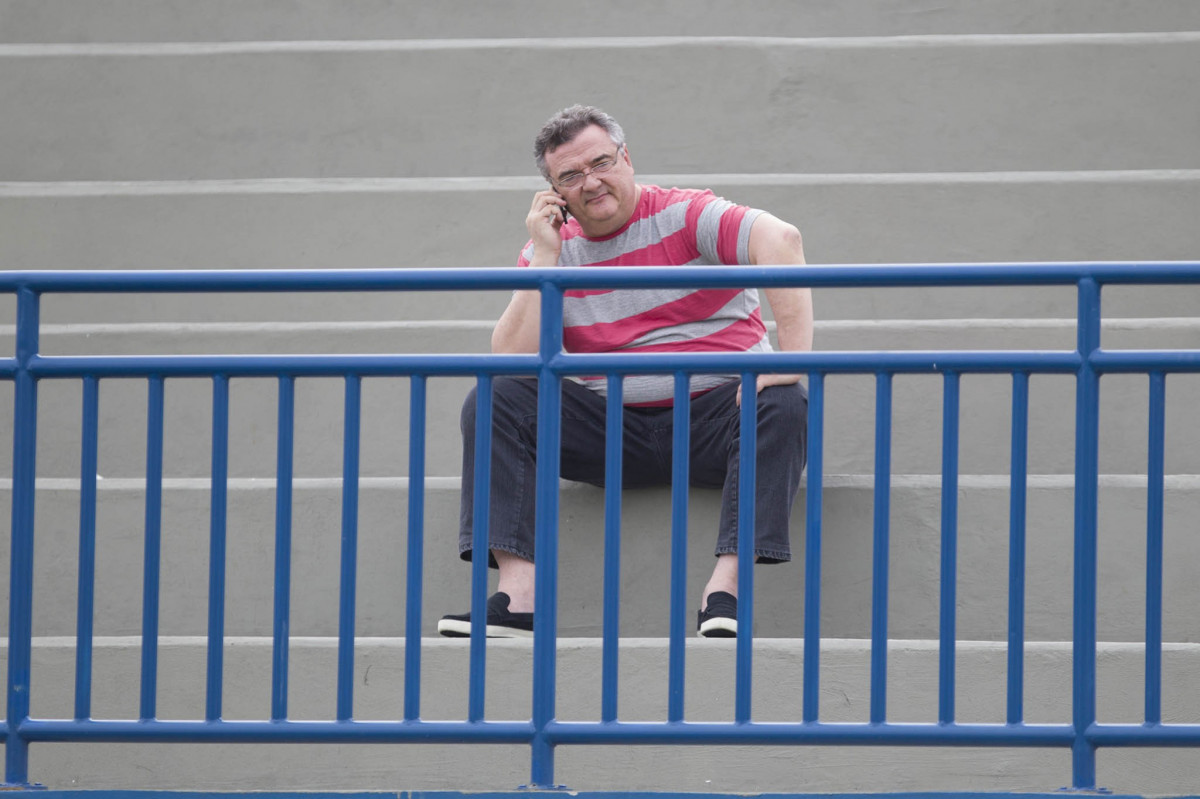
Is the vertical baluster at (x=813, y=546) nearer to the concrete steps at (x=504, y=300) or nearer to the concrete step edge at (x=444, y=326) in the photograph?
the concrete steps at (x=504, y=300)

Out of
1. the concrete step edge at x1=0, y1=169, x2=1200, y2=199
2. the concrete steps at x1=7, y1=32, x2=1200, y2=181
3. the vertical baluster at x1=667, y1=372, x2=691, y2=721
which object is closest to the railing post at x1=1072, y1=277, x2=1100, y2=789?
the vertical baluster at x1=667, y1=372, x2=691, y2=721

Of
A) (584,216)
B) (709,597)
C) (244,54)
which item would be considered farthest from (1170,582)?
(244,54)

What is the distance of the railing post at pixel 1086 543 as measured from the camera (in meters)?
2.52

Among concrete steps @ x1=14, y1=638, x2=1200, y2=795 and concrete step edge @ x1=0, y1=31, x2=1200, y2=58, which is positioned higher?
concrete step edge @ x1=0, y1=31, x2=1200, y2=58

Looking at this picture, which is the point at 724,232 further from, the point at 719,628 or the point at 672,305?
the point at 719,628

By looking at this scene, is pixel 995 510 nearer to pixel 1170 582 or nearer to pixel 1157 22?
pixel 1170 582

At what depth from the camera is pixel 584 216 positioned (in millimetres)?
3750

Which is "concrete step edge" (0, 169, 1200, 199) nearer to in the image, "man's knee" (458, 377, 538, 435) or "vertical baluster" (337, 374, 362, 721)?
"man's knee" (458, 377, 538, 435)

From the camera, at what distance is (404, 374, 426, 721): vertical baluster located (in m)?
2.63

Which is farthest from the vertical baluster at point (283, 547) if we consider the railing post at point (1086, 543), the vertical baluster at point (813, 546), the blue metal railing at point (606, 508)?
the railing post at point (1086, 543)

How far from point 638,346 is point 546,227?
0.38 meters

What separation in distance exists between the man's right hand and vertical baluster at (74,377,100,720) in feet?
4.25

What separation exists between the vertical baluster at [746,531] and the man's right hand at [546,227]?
1172 millimetres

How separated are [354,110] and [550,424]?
263 cm
